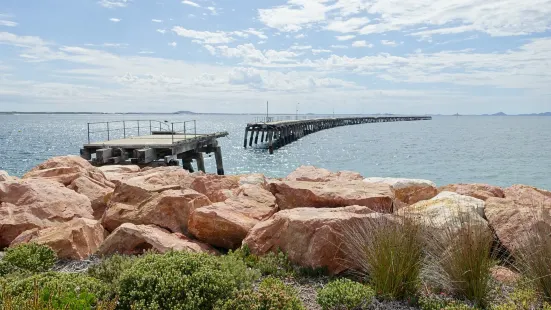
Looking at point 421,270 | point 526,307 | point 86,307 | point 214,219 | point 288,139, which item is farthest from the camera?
point 288,139

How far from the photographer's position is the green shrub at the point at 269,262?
641cm

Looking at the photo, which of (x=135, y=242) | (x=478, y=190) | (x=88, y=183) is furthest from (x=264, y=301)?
(x=478, y=190)

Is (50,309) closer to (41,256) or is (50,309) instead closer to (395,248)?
(41,256)

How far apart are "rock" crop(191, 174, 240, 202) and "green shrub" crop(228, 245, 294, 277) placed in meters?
2.71

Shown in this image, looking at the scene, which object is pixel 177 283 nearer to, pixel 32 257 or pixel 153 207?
pixel 32 257

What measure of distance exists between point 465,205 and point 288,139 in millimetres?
63358

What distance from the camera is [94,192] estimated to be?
10219mm

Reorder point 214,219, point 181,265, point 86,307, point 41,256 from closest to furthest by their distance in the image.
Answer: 1. point 86,307
2. point 181,265
3. point 41,256
4. point 214,219

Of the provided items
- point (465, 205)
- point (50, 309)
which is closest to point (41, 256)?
point (50, 309)

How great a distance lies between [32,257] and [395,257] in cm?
483

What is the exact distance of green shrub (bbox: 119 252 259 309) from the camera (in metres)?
5.06

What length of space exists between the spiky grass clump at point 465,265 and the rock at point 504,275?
396 millimetres

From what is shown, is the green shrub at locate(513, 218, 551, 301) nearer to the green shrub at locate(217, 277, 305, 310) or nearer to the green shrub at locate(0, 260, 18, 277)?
the green shrub at locate(217, 277, 305, 310)

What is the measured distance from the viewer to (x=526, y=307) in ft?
16.4
